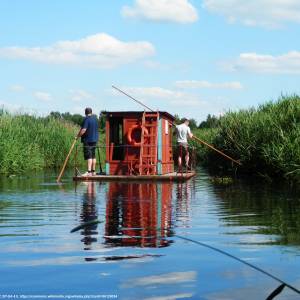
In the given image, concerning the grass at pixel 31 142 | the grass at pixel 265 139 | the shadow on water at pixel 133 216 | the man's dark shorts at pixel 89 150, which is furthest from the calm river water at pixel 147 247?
the grass at pixel 31 142

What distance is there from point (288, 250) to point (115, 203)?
20.9 feet

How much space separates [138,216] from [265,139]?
39.5 ft

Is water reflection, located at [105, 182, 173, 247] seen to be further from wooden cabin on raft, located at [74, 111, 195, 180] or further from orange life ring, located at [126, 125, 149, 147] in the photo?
orange life ring, located at [126, 125, 149, 147]

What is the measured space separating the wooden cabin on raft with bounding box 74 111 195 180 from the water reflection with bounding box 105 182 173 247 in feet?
15.1

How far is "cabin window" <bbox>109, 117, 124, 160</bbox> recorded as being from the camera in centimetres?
2359

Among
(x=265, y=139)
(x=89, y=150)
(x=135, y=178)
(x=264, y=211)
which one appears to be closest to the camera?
(x=264, y=211)

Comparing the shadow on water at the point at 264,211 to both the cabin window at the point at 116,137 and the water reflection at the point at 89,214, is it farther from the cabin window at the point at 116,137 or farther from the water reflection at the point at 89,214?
the cabin window at the point at 116,137

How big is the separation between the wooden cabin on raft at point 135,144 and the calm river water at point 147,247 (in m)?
7.92

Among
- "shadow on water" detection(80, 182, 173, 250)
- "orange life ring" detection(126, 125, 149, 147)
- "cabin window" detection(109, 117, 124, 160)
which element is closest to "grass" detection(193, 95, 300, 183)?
"shadow on water" detection(80, 182, 173, 250)

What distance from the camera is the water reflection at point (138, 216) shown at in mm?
8406

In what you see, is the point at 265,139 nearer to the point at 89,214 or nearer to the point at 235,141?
the point at 235,141

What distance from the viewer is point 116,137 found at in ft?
77.9

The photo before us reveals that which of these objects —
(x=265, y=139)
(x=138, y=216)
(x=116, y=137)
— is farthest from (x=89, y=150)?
(x=138, y=216)

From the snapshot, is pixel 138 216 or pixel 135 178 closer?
pixel 138 216
